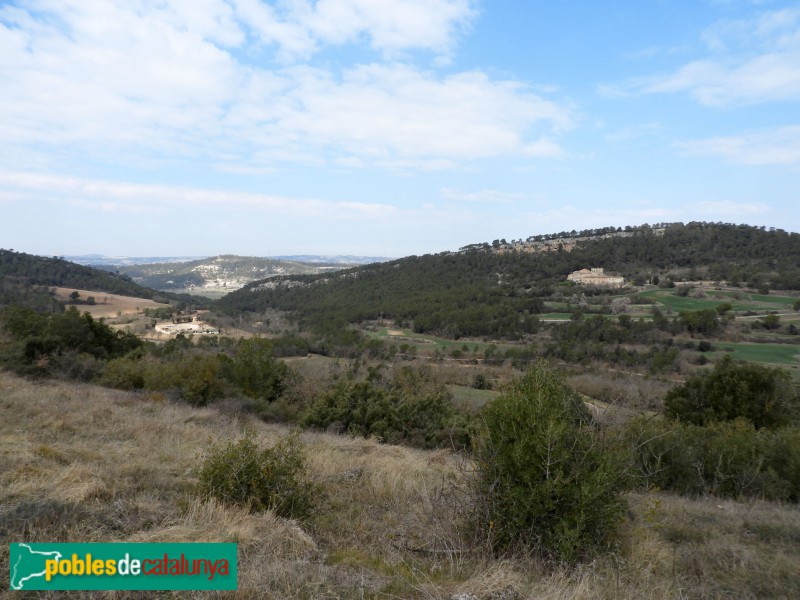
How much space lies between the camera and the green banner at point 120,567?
117 inches

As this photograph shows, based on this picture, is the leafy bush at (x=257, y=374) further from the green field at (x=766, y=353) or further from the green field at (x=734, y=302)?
the green field at (x=734, y=302)

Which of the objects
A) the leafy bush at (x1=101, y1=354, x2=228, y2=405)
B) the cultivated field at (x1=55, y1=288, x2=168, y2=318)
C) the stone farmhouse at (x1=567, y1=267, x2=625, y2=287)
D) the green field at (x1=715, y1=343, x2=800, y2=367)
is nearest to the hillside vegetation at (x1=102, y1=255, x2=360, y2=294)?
the cultivated field at (x1=55, y1=288, x2=168, y2=318)

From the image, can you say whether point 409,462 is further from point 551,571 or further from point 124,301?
point 124,301

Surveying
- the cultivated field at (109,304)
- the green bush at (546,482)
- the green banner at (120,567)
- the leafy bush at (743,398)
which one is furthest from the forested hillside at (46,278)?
the leafy bush at (743,398)

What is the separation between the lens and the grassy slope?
11.1ft

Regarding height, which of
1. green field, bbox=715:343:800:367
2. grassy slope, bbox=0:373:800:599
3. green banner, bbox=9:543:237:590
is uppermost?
green banner, bbox=9:543:237:590

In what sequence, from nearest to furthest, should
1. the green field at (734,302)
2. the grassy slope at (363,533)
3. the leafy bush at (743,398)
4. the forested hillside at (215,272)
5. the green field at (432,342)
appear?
the grassy slope at (363,533) < the leafy bush at (743,398) < the green field at (734,302) < the green field at (432,342) < the forested hillside at (215,272)

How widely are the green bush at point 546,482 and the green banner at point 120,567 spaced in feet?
7.81

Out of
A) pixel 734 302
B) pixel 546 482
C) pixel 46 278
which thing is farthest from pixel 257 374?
pixel 46 278

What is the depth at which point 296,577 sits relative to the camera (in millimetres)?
3273

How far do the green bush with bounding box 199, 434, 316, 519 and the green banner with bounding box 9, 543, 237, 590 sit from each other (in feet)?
4.13

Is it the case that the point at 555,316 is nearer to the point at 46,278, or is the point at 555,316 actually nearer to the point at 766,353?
the point at 766,353

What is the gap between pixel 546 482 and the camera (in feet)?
13.0

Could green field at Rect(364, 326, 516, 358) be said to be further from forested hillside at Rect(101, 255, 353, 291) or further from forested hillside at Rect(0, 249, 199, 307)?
forested hillside at Rect(101, 255, 353, 291)
